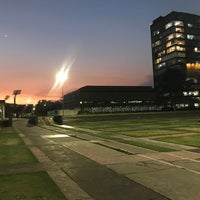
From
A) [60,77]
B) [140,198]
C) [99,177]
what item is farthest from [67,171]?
[60,77]

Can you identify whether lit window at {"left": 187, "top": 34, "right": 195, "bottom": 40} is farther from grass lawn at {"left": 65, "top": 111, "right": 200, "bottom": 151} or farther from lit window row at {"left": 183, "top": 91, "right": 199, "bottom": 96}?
grass lawn at {"left": 65, "top": 111, "right": 200, "bottom": 151}

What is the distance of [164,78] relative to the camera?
485ft

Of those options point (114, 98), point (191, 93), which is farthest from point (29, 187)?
point (191, 93)

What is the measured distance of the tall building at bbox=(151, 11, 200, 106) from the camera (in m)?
168

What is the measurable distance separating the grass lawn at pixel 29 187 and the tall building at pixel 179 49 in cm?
14995

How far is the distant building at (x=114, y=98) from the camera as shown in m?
154

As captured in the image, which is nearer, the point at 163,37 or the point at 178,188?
the point at 178,188

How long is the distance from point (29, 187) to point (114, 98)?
152 metres

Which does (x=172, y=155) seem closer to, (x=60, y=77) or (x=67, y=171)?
(x=67, y=171)

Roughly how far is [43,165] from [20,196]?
4449mm

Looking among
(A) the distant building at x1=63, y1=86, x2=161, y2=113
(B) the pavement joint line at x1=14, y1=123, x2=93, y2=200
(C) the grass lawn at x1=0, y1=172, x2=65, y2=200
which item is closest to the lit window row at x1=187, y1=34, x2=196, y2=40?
(A) the distant building at x1=63, y1=86, x2=161, y2=113

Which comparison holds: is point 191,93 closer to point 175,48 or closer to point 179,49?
point 179,49

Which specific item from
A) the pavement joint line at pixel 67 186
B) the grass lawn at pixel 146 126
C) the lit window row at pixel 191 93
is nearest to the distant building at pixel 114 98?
the lit window row at pixel 191 93

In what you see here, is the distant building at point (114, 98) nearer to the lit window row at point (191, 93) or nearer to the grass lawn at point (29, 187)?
the lit window row at point (191, 93)
